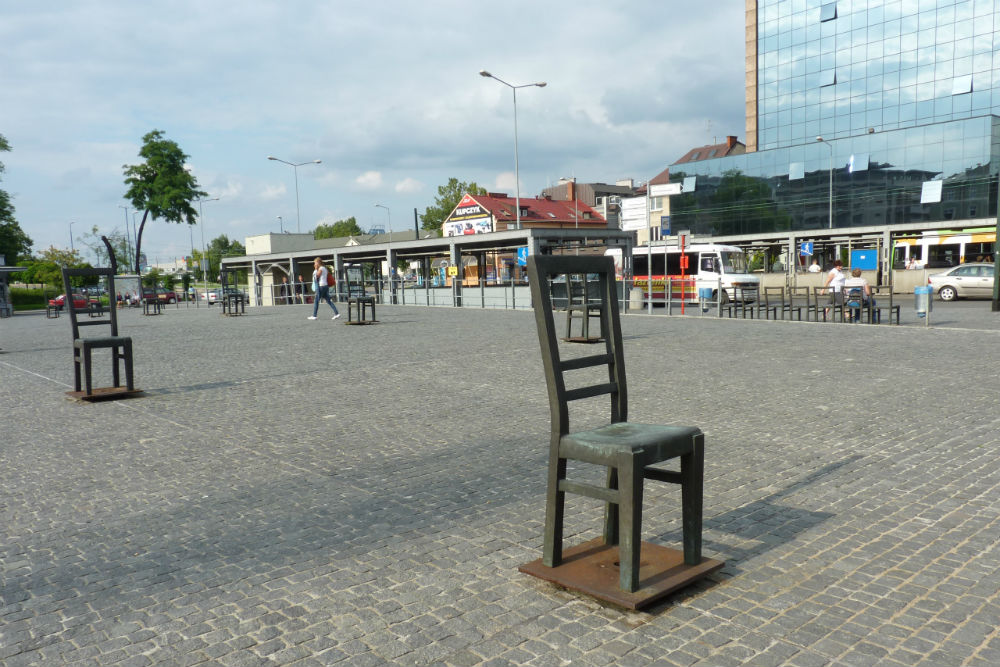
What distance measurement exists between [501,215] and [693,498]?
73.6 m

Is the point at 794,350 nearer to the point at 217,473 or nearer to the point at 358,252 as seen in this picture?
the point at 217,473

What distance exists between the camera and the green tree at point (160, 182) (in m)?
54.8

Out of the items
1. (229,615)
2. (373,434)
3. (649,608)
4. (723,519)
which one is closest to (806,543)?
(723,519)

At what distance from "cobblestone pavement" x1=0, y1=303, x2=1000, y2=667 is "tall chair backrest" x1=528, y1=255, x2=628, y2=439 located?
0.81 meters

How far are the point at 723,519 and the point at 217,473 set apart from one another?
352 cm

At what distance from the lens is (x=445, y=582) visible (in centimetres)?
341

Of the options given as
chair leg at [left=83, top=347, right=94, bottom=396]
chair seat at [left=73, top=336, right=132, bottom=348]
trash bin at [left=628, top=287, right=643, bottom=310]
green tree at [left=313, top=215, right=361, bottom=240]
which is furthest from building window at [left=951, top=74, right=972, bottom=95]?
green tree at [left=313, top=215, right=361, bottom=240]

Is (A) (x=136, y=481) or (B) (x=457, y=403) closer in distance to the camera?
(A) (x=136, y=481)

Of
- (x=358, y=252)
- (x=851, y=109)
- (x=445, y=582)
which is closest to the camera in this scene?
(x=445, y=582)

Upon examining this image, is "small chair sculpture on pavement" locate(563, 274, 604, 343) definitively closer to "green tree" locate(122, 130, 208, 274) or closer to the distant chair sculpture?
the distant chair sculpture

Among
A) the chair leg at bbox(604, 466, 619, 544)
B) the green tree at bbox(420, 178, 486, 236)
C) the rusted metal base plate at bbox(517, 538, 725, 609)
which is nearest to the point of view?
the rusted metal base plate at bbox(517, 538, 725, 609)

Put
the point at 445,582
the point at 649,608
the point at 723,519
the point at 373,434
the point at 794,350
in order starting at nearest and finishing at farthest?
the point at 649,608, the point at 445,582, the point at 723,519, the point at 373,434, the point at 794,350

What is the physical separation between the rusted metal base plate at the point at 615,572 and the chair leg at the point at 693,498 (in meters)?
0.07

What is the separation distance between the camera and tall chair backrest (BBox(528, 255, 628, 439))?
3.23 m
